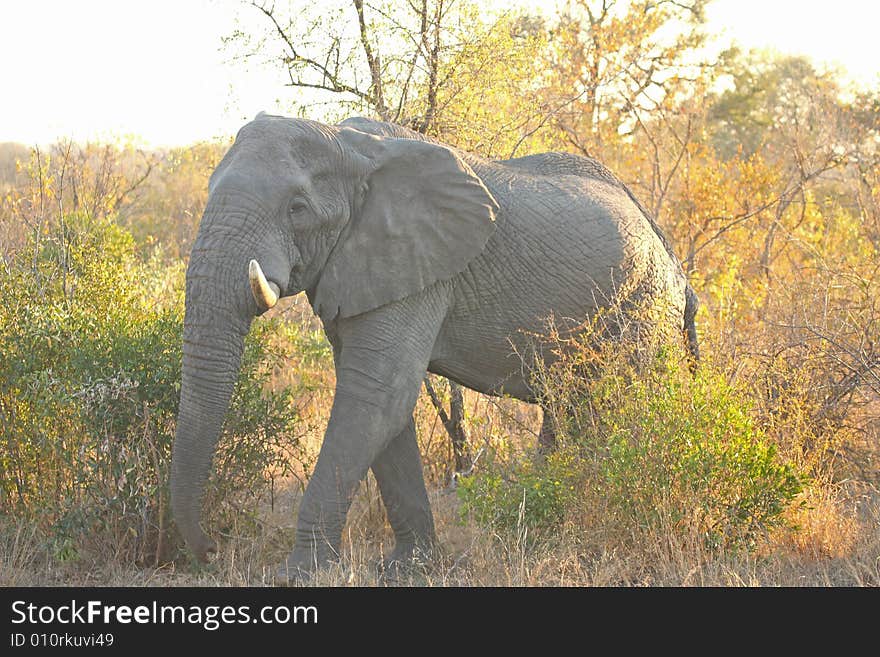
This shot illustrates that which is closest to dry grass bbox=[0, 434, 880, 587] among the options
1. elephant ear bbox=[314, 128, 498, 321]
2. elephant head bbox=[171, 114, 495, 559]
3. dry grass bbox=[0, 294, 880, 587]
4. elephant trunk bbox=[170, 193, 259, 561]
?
dry grass bbox=[0, 294, 880, 587]

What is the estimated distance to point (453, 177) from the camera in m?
5.88

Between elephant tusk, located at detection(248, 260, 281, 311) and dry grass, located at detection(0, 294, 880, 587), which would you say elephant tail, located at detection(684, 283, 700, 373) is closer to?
dry grass, located at detection(0, 294, 880, 587)

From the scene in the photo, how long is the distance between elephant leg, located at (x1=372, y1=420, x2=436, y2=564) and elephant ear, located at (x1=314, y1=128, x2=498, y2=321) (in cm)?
107

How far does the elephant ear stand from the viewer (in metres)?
5.58

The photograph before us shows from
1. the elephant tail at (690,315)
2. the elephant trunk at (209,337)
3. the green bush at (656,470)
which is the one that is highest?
the elephant tail at (690,315)

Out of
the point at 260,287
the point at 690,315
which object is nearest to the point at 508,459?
the point at 690,315

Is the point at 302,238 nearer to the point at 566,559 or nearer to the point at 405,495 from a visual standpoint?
the point at 405,495

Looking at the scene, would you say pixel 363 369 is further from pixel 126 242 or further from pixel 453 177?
pixel 126 242

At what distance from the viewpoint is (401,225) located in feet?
18.8

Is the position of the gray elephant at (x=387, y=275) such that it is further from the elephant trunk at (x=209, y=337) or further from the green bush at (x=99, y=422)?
the green bush at (x=99, y=422)

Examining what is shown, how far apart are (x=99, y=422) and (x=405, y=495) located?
1800 millimetres

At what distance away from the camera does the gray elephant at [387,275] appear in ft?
16.8

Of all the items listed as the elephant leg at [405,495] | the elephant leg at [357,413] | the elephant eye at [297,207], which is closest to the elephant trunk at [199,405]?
the elephant leg at [357,413]

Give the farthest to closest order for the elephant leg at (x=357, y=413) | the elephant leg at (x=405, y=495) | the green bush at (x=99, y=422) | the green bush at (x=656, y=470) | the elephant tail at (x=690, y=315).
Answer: the elephant tail at (x=690, y=315), the elephant leg at (x=405, y=495), the green bush at (x=99, y=422), the green bush at (x=656, y=470), the elephant leg at (x=357, y=413)
